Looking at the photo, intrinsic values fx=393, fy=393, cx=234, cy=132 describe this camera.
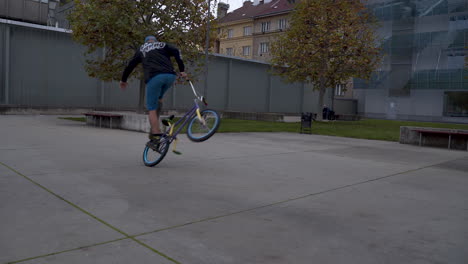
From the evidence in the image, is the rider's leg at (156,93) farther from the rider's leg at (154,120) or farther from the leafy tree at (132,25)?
the leafy tree at (132,25)

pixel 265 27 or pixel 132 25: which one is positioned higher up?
pixel 265 27

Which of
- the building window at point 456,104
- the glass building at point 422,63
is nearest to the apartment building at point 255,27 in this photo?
the glass building at point 422,63

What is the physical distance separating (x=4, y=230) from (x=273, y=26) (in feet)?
179

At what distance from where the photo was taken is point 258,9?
2312 inches

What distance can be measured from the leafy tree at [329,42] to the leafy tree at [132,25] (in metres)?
9.46

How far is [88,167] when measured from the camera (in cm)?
583

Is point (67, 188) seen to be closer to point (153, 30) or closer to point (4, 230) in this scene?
point (4, 230)

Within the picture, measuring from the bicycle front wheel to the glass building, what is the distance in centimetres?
3181

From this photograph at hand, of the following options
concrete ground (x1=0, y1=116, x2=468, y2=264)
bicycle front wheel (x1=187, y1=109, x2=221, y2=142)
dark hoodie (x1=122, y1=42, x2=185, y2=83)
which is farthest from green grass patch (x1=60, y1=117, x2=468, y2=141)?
concrete ground (x1=0, y1=116, x2=468, y2=264)

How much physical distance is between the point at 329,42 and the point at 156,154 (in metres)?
19.6

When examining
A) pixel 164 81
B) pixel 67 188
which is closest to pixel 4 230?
pixel 67 188

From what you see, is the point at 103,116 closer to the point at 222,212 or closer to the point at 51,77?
the point at 51,77

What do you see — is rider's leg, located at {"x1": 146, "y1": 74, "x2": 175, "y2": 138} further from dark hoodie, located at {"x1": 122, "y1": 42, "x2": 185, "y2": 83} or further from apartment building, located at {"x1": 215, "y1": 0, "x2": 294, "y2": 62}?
apartment building, located at {"x1": 215, "y1": 0, "x2": 294, "y2": 62}

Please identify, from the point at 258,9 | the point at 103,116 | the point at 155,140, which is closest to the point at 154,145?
the point at 155,140
